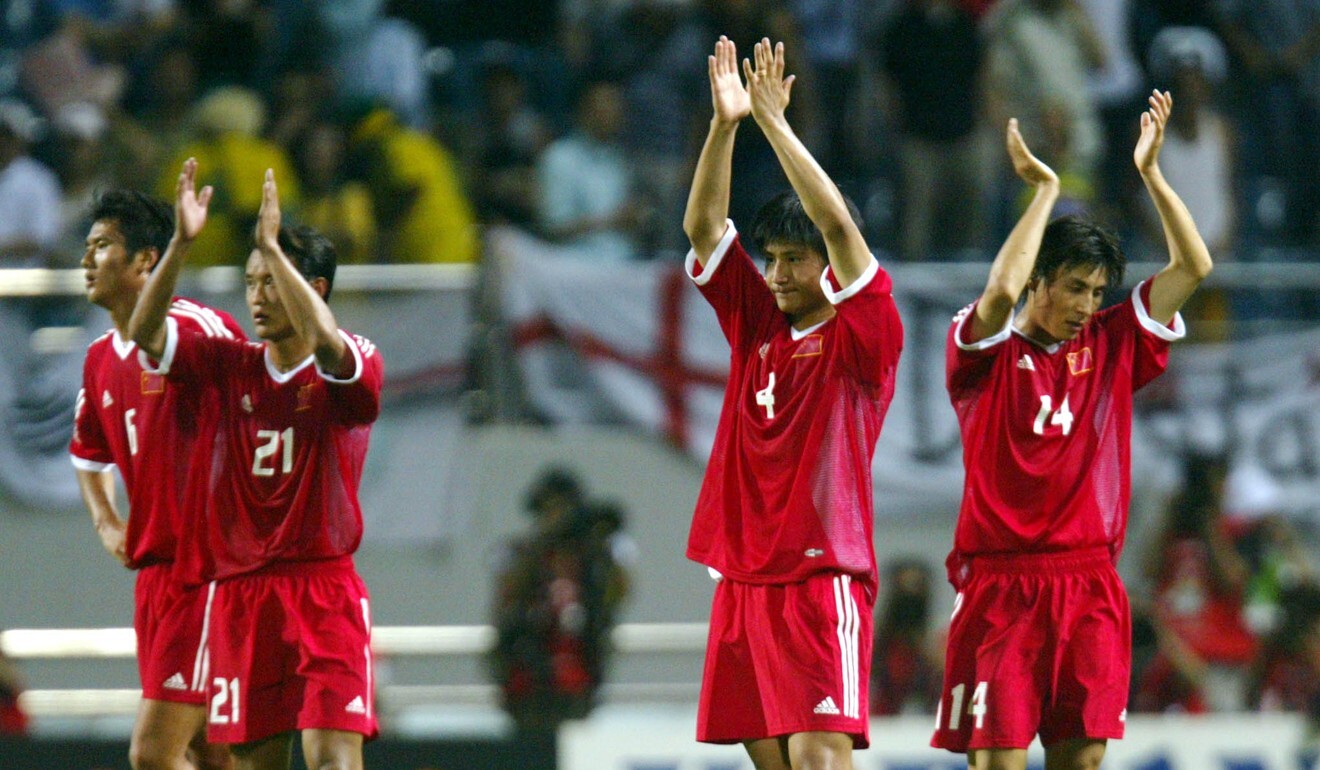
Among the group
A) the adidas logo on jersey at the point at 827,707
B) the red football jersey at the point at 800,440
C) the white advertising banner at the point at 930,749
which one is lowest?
the white advertising banner at the point at 930,749

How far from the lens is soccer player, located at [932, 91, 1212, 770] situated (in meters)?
6.66

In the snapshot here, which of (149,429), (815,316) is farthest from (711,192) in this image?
(149,429)

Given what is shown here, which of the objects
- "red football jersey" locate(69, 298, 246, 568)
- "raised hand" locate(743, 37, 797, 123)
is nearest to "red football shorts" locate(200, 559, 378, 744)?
"red football jersey" locate(69, 298, 246, 568)

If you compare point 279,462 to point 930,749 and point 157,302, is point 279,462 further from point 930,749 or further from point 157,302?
point 930,749

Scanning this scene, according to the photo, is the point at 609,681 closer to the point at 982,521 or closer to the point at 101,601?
the point at 101,601

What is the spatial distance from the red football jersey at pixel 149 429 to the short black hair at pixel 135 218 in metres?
0.25

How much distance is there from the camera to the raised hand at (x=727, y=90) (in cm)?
638

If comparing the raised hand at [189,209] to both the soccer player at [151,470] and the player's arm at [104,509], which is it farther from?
the player's arm at [104,509]

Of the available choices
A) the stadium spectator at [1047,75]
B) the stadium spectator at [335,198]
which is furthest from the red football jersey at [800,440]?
the stadium spectator at [1047,75]

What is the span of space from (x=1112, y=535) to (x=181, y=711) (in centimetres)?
338

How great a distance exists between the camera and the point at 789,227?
6.39m

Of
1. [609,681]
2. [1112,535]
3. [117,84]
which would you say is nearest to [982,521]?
[1112,535]

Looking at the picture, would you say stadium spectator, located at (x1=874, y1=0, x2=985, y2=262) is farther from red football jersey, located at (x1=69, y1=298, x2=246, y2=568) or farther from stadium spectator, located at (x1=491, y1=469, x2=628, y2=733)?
red football jersey, located at (x1=69, y1=298, x2=246, y2=568)

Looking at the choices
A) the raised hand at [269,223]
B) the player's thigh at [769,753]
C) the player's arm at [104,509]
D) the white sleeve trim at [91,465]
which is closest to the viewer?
the player's thigh at [769,753]
